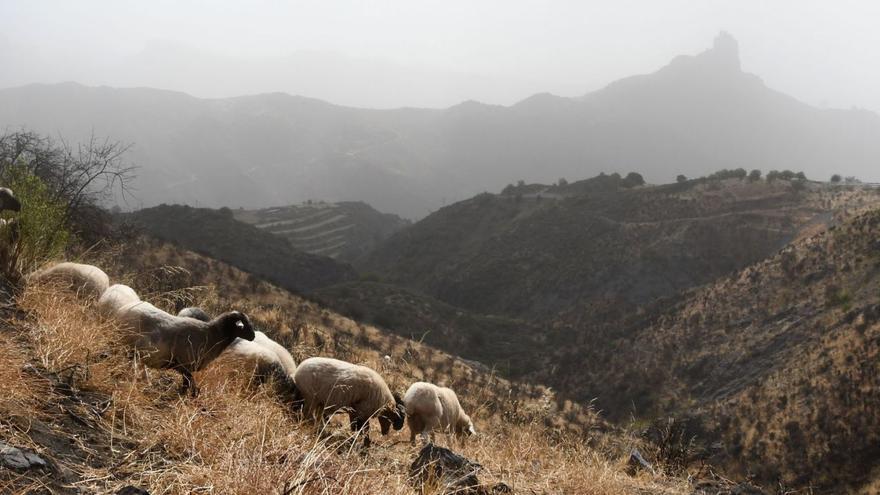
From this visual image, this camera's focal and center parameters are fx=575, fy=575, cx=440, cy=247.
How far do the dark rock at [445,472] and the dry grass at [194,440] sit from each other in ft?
0.53

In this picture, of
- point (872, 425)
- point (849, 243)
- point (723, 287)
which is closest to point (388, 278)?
point (723, 287)

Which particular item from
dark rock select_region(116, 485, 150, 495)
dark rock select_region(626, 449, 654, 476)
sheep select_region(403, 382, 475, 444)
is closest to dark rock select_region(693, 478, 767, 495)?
dark rock select_region(626, 449, 654, 476)

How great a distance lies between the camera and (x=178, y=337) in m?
5.14

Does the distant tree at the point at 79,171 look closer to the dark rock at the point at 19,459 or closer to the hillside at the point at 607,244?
the dark rock at the point at 19,459

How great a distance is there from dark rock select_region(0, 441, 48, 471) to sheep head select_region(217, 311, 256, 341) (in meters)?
2.64

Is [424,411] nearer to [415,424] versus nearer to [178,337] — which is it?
Result: [415,424]

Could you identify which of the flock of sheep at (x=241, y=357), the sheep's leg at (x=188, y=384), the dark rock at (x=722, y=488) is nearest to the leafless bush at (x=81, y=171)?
the flock of sheep at (x=241, y=357)

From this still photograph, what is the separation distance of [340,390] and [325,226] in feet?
424

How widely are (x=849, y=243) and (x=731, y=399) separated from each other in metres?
17.8

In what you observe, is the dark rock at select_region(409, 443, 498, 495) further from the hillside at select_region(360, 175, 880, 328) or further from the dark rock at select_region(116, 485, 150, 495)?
the hillside at select_region(360, 175, 880, 328)

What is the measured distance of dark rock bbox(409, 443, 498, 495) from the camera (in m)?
3.73

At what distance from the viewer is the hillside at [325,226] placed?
119 m

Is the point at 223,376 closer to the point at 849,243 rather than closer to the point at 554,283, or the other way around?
the point at 849,243

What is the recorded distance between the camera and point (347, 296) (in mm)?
61688
